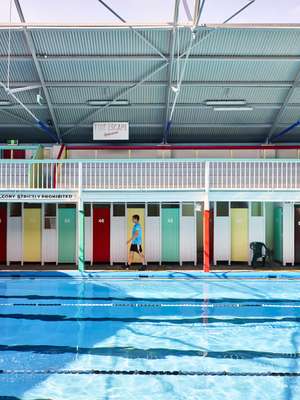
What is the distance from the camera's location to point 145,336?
8297 millimetres

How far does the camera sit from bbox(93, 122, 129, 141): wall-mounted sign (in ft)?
57.7

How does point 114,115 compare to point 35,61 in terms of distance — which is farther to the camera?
point 114,115

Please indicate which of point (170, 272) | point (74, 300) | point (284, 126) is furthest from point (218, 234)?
point (74, 300)

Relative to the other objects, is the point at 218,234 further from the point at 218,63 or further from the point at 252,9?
the point at 252,9

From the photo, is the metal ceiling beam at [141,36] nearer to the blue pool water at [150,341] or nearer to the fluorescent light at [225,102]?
the fluorescent light at [225,102]

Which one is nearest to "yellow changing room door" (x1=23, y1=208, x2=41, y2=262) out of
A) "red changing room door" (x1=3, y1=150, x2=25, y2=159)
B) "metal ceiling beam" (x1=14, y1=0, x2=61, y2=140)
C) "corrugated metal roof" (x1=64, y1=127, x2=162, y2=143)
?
"red changing room door" (x1=3, y1=150, x2=25, y2=159)

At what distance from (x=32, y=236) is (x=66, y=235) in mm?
1209

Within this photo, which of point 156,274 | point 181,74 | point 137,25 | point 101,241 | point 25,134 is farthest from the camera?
point 25,134

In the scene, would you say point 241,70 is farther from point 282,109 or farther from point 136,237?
point 136,237

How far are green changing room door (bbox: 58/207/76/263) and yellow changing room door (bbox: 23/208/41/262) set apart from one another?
2.45 feet

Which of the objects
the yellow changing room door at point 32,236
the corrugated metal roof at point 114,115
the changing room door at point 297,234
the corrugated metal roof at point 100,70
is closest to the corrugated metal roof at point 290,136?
the changing room door at point 297,234

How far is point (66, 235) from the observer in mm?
16172

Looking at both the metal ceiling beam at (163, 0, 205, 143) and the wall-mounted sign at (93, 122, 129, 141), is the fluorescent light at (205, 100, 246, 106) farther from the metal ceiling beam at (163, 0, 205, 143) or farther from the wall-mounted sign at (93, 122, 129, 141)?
the wall-mounted sign at (93, 122, 129, 141)

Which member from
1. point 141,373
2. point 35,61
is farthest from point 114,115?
point 141,373
